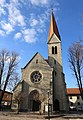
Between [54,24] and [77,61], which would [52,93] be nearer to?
[77,61]

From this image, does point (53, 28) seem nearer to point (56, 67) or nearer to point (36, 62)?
point (56, 67)

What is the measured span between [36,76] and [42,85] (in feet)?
9.71

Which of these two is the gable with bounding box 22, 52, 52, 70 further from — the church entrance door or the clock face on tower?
the church entrance door

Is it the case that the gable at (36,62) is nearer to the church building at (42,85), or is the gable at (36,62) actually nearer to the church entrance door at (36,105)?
the church building at (42,85)

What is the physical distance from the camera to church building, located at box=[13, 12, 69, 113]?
3557 centimetres

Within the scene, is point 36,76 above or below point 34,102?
above

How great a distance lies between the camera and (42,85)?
36.8m

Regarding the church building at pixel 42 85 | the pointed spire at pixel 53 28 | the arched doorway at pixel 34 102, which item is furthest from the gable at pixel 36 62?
the pointed spire at pixel 53 28

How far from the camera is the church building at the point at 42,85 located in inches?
1400

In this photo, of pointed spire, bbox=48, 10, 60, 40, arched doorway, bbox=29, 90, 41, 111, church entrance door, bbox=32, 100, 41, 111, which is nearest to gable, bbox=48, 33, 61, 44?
pointed spire, bbox=48, 10, 60, 40

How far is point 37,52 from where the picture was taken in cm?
4084

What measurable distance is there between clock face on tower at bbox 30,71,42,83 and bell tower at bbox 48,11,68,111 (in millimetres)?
3481

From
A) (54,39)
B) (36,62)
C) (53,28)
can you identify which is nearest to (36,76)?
(36,62)

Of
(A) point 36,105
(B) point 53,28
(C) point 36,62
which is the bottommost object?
(A) point 36,105
